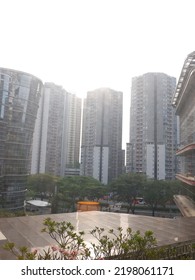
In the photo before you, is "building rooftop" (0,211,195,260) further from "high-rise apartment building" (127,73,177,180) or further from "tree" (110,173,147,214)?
"high-rise apartment building" (127,73,177,180)

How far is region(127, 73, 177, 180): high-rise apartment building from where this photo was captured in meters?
62.1

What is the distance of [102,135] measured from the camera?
224ft

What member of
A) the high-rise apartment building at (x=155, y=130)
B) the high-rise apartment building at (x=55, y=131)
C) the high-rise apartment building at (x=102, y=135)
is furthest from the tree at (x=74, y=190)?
the high-rise apartment building at (x=55, y=131)

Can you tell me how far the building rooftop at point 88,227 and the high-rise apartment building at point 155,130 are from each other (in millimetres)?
51128

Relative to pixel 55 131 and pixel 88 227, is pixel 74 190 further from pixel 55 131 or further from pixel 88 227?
pixel 55 131

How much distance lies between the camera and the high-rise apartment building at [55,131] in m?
72.9

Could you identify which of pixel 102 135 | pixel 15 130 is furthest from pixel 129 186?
pixel 102 135

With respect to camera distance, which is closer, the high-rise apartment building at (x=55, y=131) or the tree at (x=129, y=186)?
the tree at (x=129, y=186)

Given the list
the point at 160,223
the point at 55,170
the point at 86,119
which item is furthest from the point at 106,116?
the point at 160,223

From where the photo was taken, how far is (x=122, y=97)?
244ft

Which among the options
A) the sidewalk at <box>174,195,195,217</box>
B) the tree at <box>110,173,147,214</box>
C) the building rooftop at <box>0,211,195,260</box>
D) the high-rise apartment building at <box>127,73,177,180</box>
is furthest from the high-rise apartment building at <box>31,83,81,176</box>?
the building rooftop at <box>0,211,195,260</box>

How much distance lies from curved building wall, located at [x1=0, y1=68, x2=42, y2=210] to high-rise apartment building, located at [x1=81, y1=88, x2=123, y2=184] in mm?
30921

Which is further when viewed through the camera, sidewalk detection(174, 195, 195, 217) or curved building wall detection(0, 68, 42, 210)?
curved building wall detection(0, 68, 42, 210)

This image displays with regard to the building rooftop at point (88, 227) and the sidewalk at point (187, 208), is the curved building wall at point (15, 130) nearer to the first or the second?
the sidewalk at point (187, 208)
